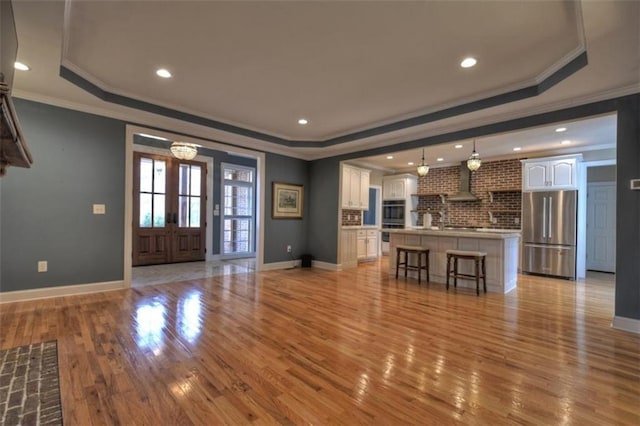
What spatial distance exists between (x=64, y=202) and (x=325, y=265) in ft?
15.3

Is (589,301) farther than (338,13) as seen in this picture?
Yes

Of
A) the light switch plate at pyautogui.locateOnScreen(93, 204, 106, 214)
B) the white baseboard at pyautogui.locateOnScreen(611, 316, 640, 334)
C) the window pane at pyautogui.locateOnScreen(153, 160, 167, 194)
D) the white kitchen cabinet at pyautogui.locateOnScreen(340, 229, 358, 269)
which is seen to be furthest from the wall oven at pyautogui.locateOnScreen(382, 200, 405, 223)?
the light switch plate at pyautogui.locateOnScreen(93, 204, 106, 214)

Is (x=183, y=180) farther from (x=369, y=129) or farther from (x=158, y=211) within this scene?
(x=369, y=129)

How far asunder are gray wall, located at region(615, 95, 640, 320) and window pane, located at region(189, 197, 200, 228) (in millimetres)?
7544

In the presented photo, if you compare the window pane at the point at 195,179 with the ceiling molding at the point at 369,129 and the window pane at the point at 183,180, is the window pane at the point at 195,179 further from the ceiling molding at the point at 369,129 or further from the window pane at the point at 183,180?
the ceiling molding at the point at 369,129

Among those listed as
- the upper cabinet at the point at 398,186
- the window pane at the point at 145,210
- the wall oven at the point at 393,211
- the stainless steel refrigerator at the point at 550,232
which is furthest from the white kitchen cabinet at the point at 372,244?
the window pane at the point at 145,210

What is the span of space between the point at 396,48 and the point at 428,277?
3.85m

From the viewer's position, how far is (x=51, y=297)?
3.84m

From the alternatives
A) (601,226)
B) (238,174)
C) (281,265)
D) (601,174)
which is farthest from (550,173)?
(238,174)

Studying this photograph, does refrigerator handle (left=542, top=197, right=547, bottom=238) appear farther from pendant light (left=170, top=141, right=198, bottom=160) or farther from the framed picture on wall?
pendant light (left=170, top=141, right=198, bottom=160)

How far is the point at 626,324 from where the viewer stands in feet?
10.2

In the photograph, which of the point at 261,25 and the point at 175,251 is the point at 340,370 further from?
the point at 175,251

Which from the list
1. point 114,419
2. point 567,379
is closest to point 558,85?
point 567,379

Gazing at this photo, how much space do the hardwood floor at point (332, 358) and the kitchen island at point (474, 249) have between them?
576mm
